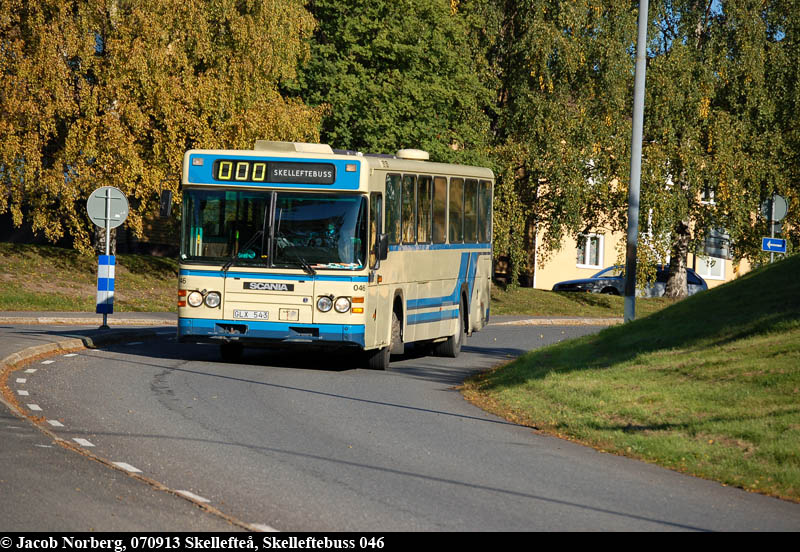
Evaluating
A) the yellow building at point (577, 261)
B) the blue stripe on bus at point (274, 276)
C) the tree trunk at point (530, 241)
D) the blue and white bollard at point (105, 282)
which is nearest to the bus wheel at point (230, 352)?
the blue stripe on bus at point (274, 276)

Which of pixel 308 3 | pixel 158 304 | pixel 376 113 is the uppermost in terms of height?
pixel 308 3

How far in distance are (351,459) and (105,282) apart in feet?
47.7

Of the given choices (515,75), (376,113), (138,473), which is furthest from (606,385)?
(515,75)

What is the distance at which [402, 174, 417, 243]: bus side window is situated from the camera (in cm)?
1992

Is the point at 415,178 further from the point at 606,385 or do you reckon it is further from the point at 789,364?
the point at 789,364

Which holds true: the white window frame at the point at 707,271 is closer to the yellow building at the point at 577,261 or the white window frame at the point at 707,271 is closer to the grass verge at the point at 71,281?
the yellow building at the point at 577,261

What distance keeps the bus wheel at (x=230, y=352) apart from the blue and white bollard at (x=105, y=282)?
4.46 meters

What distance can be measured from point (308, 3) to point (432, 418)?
2719cm

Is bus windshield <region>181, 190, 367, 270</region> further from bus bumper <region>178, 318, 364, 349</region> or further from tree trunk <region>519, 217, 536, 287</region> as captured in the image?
tree trunk <region>519, 217, 536, 287</region>

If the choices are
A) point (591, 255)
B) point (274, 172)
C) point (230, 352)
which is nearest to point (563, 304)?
point (591, 255)

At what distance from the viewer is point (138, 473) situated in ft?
31.3

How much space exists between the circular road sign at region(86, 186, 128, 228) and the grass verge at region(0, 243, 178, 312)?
7.88 meters

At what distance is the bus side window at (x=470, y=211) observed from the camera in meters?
23.1

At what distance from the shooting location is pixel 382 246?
1819 cm
